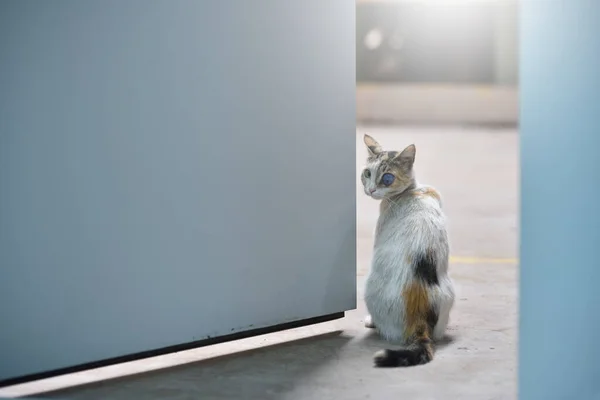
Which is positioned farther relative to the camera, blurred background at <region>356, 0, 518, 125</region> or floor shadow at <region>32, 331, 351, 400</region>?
blurred background at <region>356, 0, 518, 125</region>

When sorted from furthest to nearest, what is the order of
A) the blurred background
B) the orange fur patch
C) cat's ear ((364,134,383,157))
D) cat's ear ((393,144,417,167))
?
the blurred background, cat's ear ((364,134,383,157)), cat's ear ((393,144,417,167)), the orange fur patch

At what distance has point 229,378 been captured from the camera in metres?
3.26

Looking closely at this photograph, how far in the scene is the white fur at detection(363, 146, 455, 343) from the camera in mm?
3568

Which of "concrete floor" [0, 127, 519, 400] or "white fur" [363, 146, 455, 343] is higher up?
"white fur" [363, 146, 455, 343]

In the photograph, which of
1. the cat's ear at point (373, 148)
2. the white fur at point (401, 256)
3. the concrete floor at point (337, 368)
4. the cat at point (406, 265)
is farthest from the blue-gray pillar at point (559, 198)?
the cat's ear at point (373, 148)

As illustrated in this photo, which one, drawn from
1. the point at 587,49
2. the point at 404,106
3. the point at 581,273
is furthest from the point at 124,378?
the point at 404,106

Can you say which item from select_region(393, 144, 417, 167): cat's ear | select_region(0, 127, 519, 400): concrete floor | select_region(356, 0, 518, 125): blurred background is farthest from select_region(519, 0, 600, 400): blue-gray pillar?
select_region(356, 0, 518, 125): blurred background

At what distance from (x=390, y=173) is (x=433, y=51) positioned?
1062 cm

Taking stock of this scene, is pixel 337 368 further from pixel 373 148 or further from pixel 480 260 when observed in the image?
pixel 480 260

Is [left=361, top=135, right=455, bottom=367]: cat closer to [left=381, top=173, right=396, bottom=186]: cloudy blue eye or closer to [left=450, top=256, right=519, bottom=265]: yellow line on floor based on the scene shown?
[left=381, top=173, right=396, bottom=186]: cloudy blue eye

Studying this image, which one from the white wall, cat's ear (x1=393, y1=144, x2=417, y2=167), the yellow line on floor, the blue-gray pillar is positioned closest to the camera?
the blue-gray pillar

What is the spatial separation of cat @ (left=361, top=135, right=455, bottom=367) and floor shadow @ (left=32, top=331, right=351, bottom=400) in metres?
0.27

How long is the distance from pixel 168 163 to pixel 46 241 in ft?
1.75

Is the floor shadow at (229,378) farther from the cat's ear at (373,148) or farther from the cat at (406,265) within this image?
the cat's ear at (373,148)
